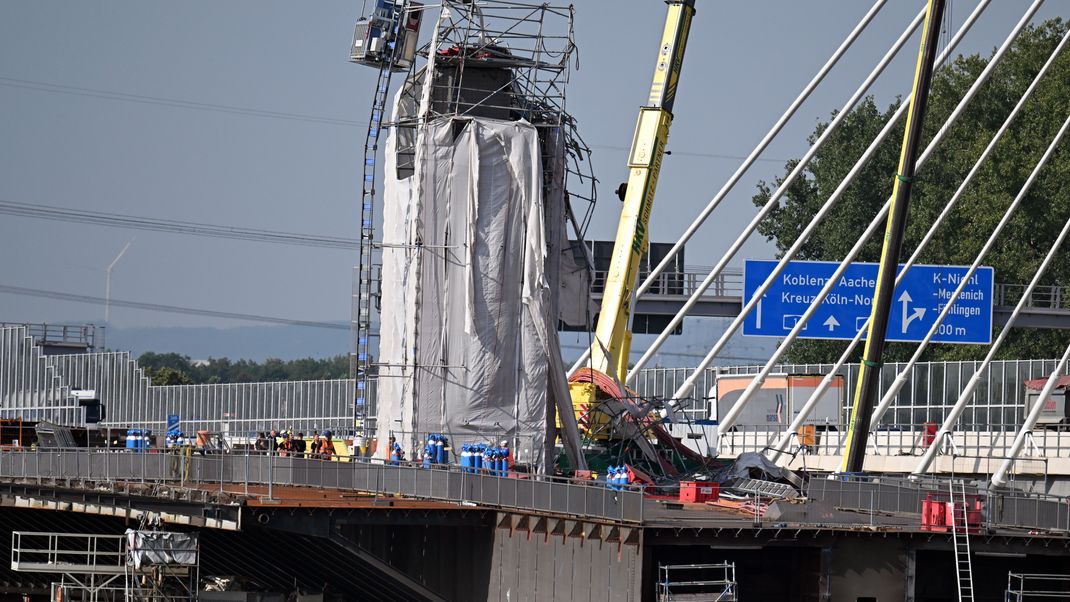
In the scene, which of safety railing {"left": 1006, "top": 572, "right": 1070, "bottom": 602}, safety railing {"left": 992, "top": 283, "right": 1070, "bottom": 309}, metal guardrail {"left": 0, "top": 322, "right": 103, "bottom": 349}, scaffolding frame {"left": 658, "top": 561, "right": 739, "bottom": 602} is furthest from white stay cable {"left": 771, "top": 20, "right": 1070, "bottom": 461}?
metal guardrail {"left": 0, "top": 322, "right": 103, "bottom": 349}

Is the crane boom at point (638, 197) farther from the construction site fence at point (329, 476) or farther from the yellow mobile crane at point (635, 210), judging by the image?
the construction site fence at point (329, 476)

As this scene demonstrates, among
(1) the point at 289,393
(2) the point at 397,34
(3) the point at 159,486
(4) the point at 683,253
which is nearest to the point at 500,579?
(3) the point at 159,486

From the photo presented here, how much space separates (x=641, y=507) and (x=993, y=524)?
31.8ft

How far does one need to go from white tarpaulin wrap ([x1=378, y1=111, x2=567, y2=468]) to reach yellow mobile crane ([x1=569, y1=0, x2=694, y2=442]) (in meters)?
3.75

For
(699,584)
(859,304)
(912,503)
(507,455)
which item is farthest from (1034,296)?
(699,584)

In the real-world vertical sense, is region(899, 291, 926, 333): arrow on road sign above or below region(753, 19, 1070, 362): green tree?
below

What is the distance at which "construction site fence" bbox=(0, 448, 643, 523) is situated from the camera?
3900cm

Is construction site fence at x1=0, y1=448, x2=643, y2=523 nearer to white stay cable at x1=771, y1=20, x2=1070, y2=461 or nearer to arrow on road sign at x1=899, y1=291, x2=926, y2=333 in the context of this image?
white stay cable at x1=771, y1=20, x2=1070, y2=461

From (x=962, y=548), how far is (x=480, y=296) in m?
17.3

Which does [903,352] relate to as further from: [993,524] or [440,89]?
[993,524]

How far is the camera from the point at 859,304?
72.1 m

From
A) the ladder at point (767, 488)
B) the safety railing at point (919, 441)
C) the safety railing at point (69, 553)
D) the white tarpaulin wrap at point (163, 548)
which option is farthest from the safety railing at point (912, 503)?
the safety railing at point (919, 441)

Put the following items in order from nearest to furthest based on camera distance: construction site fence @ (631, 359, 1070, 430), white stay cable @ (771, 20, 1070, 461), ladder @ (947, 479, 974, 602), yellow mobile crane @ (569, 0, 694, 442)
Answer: ladder @ (947, 479, 974, 602)
yellow mobile crane @ (569, 0, 694, 442)
white stay cable @ (771, 20, 1070, 461)
construction site fence @ (631, 359, 1070, 430)

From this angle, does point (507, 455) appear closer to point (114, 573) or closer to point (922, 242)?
point (114, 573)
